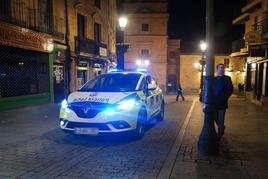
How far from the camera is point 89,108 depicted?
21.2 feet

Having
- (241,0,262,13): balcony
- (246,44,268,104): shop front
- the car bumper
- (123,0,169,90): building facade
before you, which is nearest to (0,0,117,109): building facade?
the car bumper

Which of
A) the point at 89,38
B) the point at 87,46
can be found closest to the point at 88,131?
the point at 87,46

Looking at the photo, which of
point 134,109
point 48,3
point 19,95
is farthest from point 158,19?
point 134,109

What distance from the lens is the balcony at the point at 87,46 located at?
18.5 metres

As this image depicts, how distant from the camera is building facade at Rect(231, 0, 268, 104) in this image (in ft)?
47.7

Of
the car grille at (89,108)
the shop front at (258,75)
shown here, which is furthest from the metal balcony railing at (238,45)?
the car grille at (89,108)

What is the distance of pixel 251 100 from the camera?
19094 mm

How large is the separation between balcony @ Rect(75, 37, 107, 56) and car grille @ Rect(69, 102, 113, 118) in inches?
495

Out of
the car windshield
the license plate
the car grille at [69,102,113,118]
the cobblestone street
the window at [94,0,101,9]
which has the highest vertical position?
the window at [94,0,101,9]

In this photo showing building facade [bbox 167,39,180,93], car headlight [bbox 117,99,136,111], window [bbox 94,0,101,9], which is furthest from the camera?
building facade [bbox 167,39,180,93]

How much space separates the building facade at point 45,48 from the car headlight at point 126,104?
7.67 metres

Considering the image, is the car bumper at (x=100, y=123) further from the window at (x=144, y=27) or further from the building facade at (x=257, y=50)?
the window at (x=144, y=27)

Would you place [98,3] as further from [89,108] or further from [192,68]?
[192,68]

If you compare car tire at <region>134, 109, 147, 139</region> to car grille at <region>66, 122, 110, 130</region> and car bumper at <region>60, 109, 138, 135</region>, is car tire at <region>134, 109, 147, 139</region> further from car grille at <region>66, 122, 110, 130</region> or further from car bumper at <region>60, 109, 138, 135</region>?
car grille at <region>66, 122, 110, 130</region>
